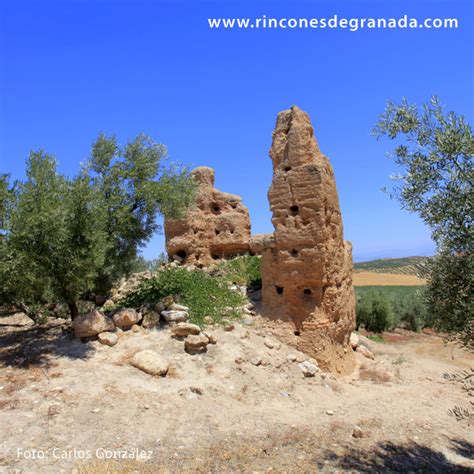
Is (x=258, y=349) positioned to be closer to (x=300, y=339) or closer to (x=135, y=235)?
(x=300, y=339)

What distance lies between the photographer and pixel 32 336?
10.9m

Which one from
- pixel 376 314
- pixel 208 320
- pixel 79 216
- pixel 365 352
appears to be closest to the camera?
pixel 79 216

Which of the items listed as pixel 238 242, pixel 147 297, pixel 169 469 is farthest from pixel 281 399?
pixel 238 242

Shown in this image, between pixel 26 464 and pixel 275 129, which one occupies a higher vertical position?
pixel 275 129

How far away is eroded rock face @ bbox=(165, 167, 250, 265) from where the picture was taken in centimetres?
1725

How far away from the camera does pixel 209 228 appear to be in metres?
17.7

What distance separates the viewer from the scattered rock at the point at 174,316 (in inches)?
428

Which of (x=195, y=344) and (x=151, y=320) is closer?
(x=195, y=344)

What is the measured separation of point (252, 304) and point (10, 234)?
7066 millimetres

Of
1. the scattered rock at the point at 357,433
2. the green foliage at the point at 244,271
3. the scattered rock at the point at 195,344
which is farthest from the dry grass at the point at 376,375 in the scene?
the scattered rock at the point at 195,344

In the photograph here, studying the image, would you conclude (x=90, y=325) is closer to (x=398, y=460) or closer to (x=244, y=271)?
(x=244, y=271)

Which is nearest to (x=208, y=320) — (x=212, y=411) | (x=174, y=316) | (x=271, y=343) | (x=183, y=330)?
(x=174, y=316)

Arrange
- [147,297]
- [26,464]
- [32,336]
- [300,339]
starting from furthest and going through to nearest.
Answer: [147,297]
[300,339]
[32,336]
[26,464]

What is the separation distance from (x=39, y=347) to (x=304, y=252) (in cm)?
724
